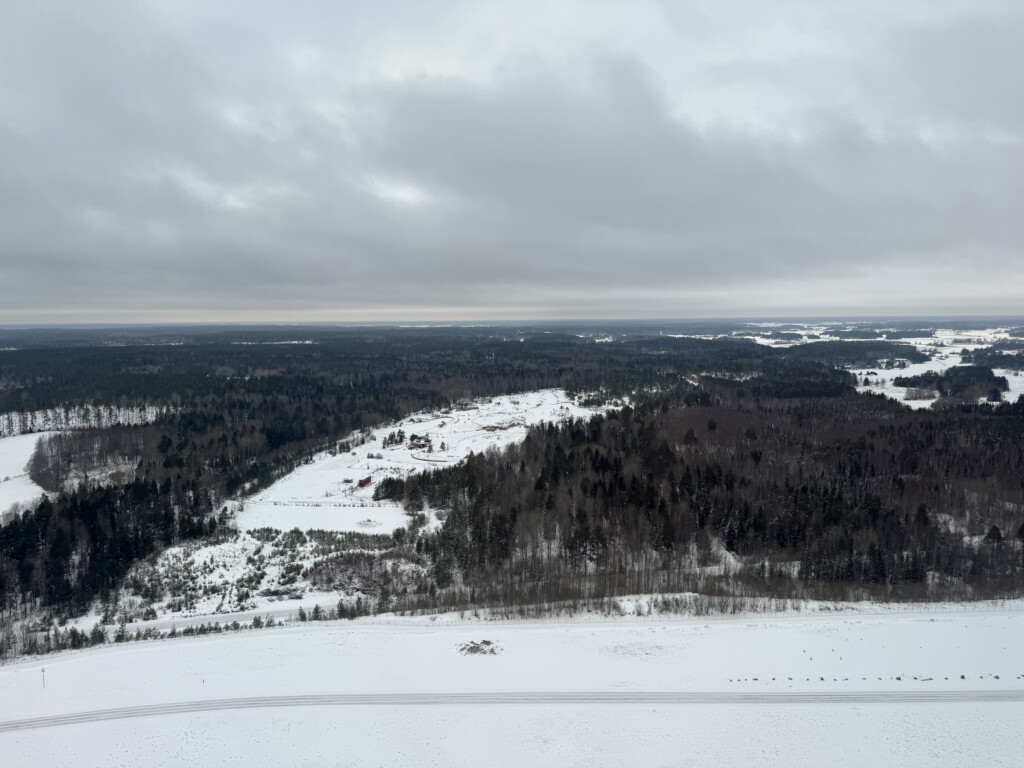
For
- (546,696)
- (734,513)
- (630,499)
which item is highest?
(630,499)

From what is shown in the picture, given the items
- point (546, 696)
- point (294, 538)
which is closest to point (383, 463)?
point (294, 538)

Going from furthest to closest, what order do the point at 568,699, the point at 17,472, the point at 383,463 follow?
the point at 17,472, the point at 383,463, the point at 568,699

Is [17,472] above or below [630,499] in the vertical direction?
below

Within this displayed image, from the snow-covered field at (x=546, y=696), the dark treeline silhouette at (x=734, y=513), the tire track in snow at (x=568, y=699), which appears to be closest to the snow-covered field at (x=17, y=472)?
the dark treeline silhouette at (x=734, y=513)

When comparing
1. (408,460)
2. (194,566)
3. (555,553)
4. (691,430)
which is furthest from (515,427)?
(194,566)

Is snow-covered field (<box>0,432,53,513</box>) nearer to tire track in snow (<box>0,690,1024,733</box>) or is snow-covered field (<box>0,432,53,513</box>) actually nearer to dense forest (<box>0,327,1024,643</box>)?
dense forest (<box>0,327,1024,643</box>)

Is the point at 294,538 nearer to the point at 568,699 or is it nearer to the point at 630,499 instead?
the point at 630,499

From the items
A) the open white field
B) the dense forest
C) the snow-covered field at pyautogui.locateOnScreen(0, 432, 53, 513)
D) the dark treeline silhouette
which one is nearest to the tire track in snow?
the dense forest
